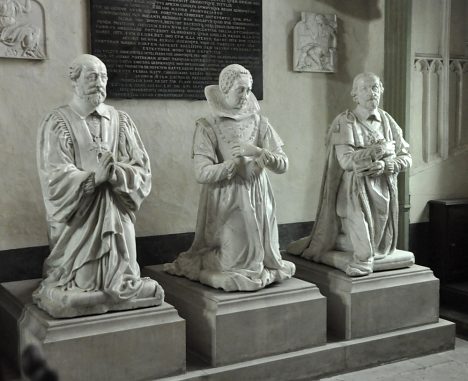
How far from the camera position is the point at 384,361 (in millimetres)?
4680

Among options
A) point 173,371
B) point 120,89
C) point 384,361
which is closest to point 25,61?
point 120,89

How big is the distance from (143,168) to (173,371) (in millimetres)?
1255

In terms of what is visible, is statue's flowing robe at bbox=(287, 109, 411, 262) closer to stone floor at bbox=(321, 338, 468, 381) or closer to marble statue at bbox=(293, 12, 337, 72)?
stone floor at bbox=(321, 338, 468, 381)

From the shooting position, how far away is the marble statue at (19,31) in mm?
4605

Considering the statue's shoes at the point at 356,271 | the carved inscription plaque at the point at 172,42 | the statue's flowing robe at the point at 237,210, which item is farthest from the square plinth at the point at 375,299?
the carved inscription plaque at the point at 172,42

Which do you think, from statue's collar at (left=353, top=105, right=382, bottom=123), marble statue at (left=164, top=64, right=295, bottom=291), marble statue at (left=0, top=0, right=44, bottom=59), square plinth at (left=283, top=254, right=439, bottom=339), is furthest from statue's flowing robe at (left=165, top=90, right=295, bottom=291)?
marble statue at (left=0, top=0, right=44, bottom=59)

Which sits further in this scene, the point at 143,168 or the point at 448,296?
the point at 448,296

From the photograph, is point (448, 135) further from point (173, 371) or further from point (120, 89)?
point (173, 371)

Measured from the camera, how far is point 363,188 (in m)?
4.75

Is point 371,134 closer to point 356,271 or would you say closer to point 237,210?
point 356,271

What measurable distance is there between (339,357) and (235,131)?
1723 mm

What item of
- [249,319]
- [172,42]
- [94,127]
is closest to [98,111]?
[94,127]

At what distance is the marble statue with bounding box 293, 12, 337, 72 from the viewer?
19.3 ft

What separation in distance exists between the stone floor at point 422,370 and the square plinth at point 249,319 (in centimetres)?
38
